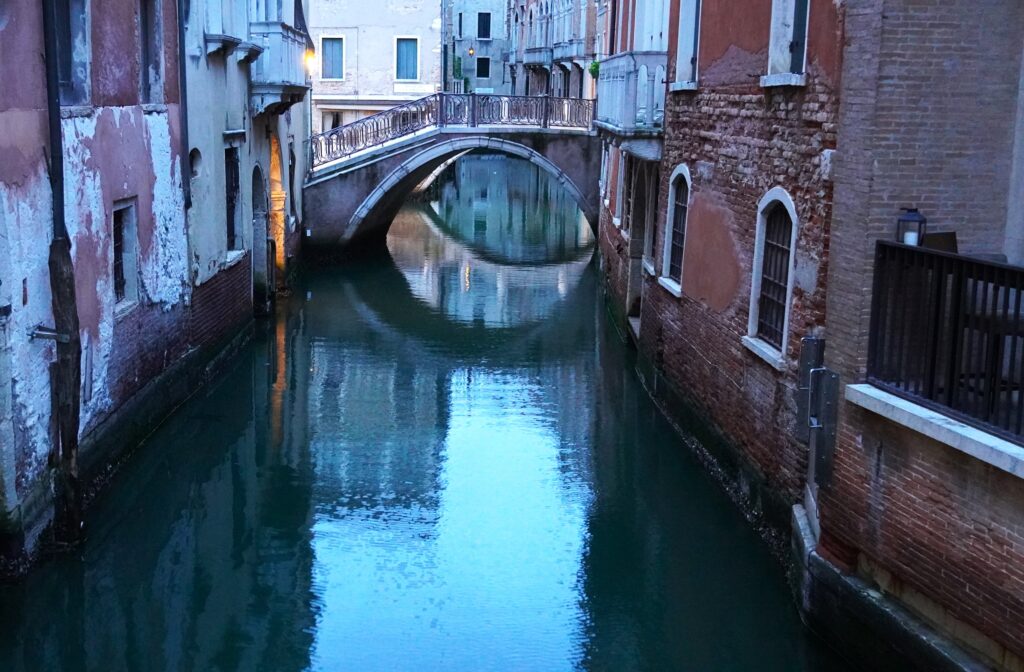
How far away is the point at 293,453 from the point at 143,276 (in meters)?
2.16

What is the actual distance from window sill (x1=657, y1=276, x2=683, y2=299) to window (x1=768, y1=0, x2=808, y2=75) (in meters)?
3.76

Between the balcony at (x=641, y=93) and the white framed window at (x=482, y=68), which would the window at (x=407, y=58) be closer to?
the balcony at (x=641, y=93)

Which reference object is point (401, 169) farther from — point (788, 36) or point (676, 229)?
point (788, 36)

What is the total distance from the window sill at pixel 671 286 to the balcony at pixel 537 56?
30.0 metres

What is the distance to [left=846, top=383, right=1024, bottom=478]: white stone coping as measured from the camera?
18.9ft

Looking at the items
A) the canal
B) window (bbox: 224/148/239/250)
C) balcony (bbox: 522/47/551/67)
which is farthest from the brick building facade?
balcony (bbox: 522/47/551/67)

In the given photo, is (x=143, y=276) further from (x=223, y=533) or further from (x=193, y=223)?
(x=223, y=533)

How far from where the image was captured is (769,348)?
941 centimetres

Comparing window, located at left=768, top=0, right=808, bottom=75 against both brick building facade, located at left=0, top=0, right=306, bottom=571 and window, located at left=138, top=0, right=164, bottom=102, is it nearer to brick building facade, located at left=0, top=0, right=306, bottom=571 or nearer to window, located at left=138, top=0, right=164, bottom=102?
brick building facade, located at left=0, top=0, right=306, bottom=571

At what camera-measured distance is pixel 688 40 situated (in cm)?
1275

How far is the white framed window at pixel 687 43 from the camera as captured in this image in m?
12.5

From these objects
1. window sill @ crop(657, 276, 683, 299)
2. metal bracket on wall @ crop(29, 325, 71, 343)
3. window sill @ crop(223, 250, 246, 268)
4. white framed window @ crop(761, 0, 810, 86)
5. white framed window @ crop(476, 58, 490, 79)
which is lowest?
window sill @ crop(223, 250, 246, 268)

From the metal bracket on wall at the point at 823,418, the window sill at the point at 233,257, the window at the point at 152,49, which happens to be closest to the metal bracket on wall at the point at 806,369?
the metal bracket on wall at the point at 823,418

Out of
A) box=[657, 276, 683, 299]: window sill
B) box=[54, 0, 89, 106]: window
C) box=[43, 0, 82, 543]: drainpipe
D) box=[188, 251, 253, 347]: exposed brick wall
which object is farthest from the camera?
box=[188, 251, 253, 347]: exposed brick wall
